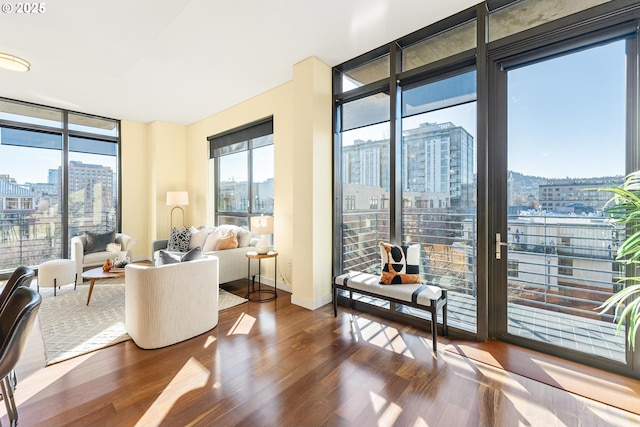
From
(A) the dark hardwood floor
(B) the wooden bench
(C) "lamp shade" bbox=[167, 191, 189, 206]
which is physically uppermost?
(C) "lamp shade" bbox=[167, 191, 189, 206]

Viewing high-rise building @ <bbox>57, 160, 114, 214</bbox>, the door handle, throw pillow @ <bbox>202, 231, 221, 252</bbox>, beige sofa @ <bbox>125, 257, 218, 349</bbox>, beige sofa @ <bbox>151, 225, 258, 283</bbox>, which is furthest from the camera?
high-rise building @ <bbox>57, 160, 114, 214</bbox>

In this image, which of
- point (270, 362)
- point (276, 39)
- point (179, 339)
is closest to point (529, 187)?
point (270, 362)

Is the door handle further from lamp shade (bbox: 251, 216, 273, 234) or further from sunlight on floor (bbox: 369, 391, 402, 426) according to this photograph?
lamp shade (bbox: 251, 216, 273, 234)

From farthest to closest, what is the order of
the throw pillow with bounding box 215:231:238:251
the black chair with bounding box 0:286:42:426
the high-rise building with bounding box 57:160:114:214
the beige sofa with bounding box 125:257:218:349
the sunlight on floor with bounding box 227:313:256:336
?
the high-rise building with bounding box 57:160:114:214 < the throw pillow with bounding box 215:231:238:251 < the sunlight on floor with bounding box 227:313:256:336 < the beige sofa with bounding box 125:257:218:349 < the black chair with bounding box 0:286:42:426

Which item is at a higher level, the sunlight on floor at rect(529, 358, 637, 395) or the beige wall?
the beige wall

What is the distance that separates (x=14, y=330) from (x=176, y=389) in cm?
107

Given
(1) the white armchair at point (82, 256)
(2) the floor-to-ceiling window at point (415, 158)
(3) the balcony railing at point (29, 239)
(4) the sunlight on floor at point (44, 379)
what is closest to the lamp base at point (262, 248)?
(2) the floor-to-ceiling window at point (415, 158)

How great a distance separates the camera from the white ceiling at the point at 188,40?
2.50m

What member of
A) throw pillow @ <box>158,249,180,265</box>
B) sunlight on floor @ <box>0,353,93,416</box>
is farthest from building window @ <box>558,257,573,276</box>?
sunlight on floor @ <box>0,353,93,416</box>

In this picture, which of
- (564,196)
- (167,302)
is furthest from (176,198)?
(564,196)

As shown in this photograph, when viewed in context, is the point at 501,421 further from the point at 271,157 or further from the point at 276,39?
the point at 271,157

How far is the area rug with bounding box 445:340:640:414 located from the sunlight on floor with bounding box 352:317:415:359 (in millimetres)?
400

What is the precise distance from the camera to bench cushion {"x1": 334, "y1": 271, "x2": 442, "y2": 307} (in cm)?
254

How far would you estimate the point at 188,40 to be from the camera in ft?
10.0
